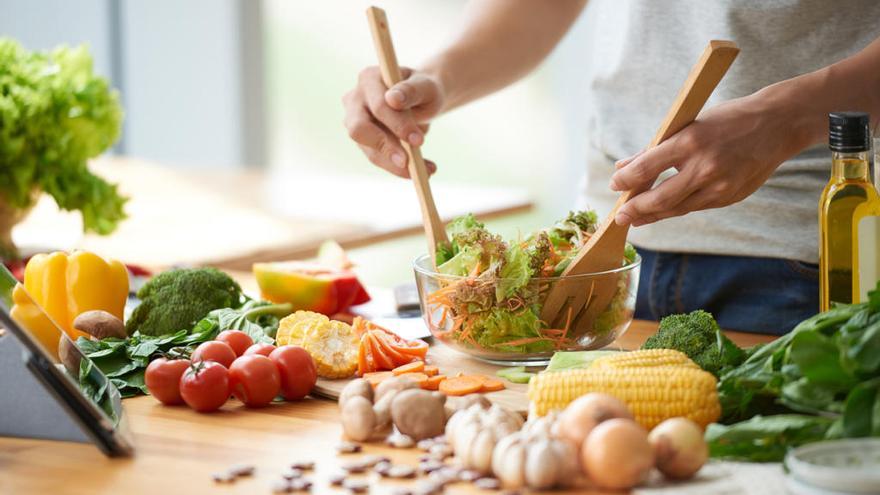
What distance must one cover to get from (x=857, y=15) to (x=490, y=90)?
2.26 feet

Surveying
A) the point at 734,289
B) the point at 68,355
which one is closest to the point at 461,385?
the point at 68,355

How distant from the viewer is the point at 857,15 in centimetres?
184

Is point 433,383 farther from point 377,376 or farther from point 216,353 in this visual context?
point 216,353

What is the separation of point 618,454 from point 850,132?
1.59ft

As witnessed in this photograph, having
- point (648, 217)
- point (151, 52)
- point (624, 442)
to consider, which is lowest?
point (624, 442)

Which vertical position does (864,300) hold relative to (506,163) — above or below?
below

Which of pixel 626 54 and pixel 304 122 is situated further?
pixel 304 122

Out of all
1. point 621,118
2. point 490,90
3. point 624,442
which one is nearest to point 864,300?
point 624,442

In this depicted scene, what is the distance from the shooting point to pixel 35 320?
53.1 inches

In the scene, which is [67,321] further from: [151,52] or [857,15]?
[151,52]

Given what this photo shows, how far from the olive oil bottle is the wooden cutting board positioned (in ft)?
1.28

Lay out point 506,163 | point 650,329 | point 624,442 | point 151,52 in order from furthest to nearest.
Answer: point 151,52, point 506,163, point 650,329, point 624,442

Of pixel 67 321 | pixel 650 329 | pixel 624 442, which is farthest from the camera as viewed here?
pixel 650 329

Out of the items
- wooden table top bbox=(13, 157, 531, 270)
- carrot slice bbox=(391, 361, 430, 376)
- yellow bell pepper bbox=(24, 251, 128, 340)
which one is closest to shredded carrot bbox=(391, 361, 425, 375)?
carrot slice bbox=(391, 361, 430, 376)
